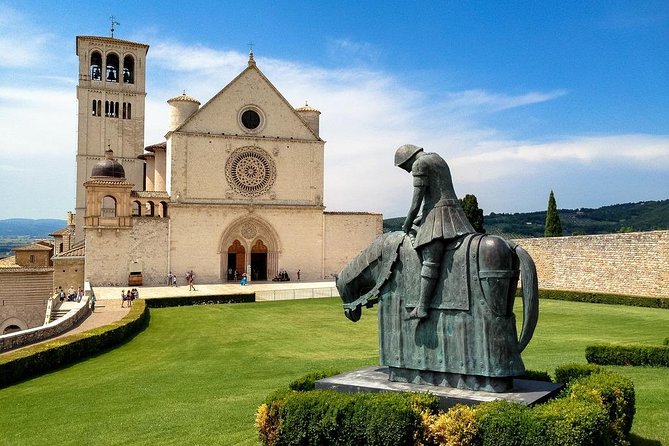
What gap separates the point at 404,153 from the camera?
8.62 metres

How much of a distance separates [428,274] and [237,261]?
1520 inches

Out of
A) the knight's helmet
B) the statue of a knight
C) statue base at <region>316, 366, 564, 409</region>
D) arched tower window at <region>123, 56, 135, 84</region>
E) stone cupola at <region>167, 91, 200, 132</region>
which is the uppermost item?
arched tower window at <region>123, 56, 135, 84</region>

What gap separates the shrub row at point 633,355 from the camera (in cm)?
1430

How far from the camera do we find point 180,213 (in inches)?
1690

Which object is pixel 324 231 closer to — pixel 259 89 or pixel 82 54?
pixel 259 89

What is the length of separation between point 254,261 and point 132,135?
1841 centimetres

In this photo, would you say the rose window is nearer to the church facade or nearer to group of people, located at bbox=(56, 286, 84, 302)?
the church facade

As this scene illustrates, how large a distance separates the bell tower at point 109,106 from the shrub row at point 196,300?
24.6 m

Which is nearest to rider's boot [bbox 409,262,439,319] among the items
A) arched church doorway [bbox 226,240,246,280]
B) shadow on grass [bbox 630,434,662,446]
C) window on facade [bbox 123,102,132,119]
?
shadow on grass [bbox 630,434,662,446]

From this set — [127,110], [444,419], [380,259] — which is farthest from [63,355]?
[127,110]

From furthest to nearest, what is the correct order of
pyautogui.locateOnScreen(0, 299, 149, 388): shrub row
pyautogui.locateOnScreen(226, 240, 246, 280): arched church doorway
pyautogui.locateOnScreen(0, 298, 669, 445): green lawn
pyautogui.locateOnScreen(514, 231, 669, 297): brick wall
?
pyautogui.locateOnScreen(226, 240, 246, 280): arched church doorway < pyautogui.locateOnScreen(514, 231, 669, 297): brick wall < pyautogui.locateOnScreen(0, 299, 149, 388): shrub row < pyautogui.locateOnScreen(0, 298, 669, 445): green lawn

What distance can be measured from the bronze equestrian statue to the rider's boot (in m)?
0.01

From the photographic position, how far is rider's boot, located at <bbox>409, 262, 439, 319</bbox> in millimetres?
7930

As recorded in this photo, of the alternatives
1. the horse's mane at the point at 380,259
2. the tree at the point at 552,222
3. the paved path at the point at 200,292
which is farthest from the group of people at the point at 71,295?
the tree at the point at 552,222
